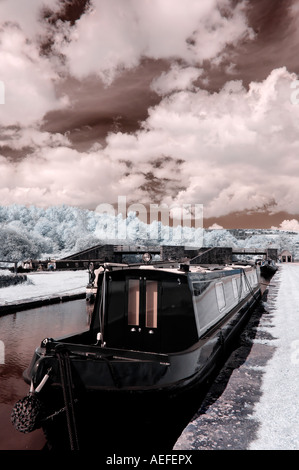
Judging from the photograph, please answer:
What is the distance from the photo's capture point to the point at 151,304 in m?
5.95

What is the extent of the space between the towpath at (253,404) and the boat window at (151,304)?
4.84 ft

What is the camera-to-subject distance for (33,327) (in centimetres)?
1266

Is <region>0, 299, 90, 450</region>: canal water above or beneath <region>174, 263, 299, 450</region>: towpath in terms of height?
beneath

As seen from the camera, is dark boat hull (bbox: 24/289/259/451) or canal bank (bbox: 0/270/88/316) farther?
canal bank (bbox: 0/270/88/316)

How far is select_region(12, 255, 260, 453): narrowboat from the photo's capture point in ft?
15.1

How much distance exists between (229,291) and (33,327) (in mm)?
7486

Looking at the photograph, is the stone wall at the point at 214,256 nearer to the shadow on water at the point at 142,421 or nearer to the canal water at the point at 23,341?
the canal water at the point at 23,341

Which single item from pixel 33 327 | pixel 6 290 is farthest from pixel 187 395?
pixel 6 290

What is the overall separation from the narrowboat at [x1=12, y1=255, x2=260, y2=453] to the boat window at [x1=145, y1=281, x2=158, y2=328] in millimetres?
18

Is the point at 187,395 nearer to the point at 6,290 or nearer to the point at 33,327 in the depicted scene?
the point at 33,327

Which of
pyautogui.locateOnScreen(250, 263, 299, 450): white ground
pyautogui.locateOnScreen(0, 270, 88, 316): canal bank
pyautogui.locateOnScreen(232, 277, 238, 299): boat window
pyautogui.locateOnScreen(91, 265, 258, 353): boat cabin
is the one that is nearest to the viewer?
pyautogui.locateOnScreen(250, 263, 299, 450): white ground

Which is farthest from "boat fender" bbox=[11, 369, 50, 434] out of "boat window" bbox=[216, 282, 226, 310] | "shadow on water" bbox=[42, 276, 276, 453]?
"boat window" bbox=[216, 282, 226, 310]

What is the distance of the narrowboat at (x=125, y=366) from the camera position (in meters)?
4.61

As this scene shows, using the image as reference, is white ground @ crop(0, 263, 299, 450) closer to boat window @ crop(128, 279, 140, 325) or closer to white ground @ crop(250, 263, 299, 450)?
white ground @ crop(250, 263, 299, 450)
